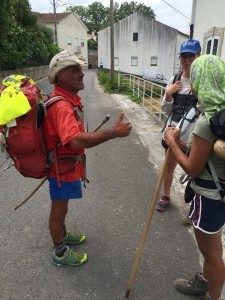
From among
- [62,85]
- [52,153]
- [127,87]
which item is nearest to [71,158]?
[52,153]

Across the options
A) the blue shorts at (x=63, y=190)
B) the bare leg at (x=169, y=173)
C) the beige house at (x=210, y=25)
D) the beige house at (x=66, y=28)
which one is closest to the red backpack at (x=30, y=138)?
the blue shorts at (x=63, y=190)

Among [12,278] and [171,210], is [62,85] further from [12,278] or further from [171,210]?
[171,210]

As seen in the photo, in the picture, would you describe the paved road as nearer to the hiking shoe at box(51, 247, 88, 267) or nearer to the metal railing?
the hiking shoe at box(51, 247, 88, 267)

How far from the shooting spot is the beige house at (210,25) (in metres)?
6.99

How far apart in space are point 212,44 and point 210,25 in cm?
62

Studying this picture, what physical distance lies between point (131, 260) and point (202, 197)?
48.7 inches

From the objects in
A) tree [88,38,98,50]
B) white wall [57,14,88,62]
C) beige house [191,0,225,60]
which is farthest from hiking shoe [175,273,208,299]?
tree [88,38,98,50]

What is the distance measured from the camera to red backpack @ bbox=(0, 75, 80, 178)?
2.14 m

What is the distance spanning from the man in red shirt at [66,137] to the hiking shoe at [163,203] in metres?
1.29

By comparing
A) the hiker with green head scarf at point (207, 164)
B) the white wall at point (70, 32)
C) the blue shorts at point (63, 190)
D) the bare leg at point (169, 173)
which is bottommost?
the bare leg at point (169, 173)

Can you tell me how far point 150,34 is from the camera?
32281mm

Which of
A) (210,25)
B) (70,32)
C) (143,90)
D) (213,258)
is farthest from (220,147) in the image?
(70,32)

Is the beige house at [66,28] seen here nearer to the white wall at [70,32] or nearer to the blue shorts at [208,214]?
the white wall at [70,32]

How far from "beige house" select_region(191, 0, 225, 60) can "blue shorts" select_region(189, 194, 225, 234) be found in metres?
5.78
